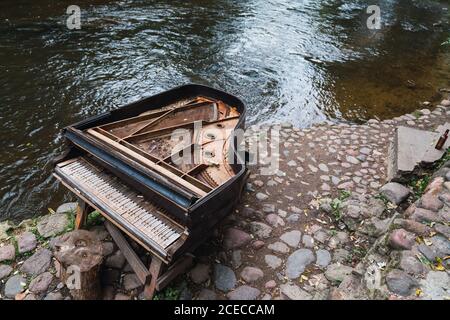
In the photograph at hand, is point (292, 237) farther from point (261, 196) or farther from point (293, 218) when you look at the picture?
point (261, 196)

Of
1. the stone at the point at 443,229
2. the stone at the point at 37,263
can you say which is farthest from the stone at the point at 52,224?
the stone at the point at 443,229

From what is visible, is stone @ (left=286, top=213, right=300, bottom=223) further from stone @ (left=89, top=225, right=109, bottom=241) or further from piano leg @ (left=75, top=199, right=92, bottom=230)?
piano leg @ (left=75, top=199, right=92, bottom=230)

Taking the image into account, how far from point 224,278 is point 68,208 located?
2.73 meters

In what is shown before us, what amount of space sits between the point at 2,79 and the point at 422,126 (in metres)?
10.6

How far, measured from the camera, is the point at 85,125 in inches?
175

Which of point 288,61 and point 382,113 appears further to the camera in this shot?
point 288,61

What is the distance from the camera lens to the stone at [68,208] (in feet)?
16.2

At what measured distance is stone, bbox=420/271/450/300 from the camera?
10.3 feet

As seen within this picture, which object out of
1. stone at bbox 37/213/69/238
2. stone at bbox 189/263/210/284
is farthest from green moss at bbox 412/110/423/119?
stone at bbox 37/213/69/238

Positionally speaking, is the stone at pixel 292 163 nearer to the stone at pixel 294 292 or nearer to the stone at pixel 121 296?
the stone at pixel 294 292

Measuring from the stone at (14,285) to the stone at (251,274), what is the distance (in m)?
2.66

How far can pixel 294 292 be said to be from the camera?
393 cm
